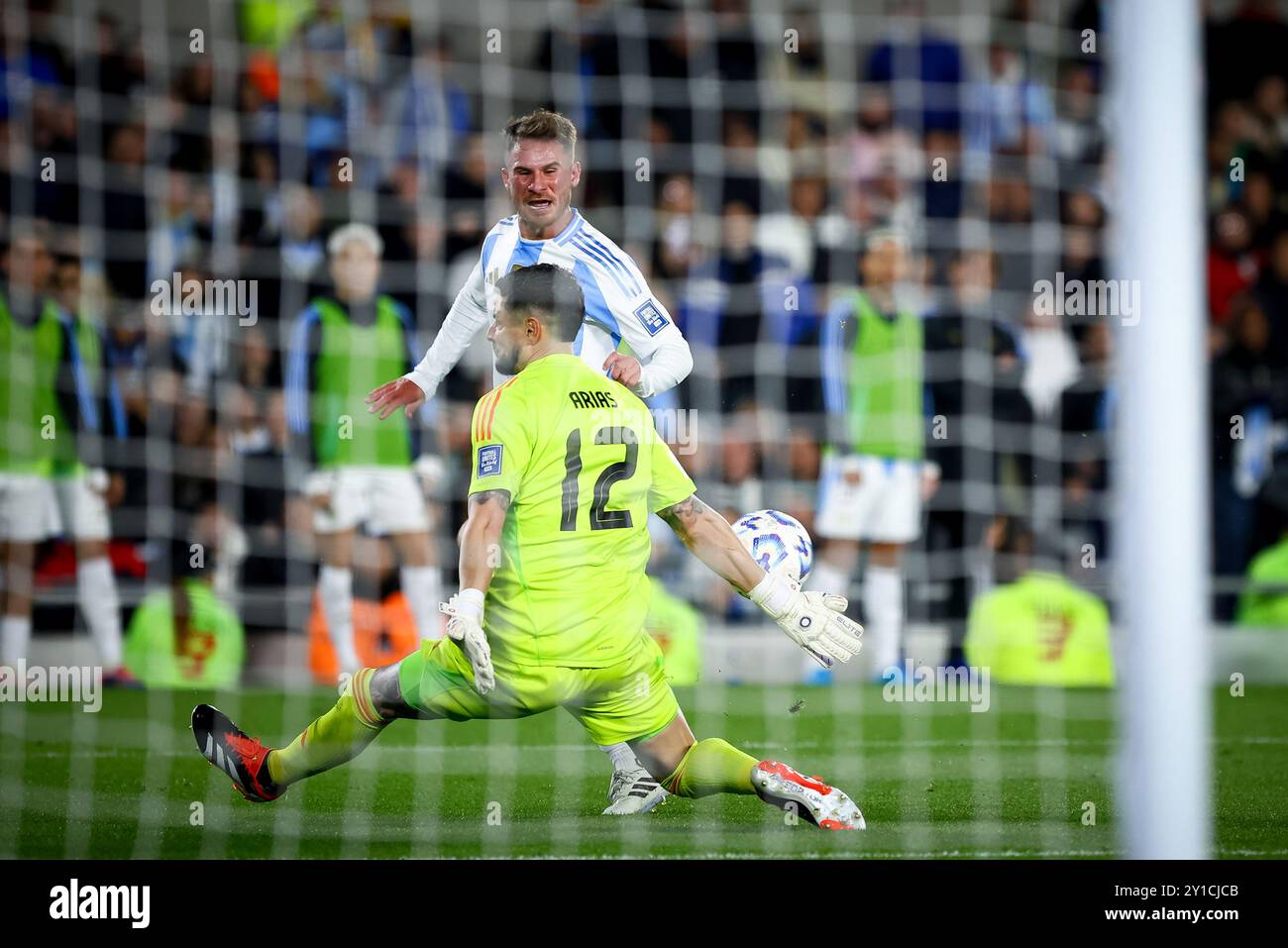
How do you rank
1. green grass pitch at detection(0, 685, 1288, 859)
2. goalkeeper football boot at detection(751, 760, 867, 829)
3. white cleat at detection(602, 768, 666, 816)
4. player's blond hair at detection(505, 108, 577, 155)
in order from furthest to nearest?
white cleat at detection(602, 768, 666, 816), player's blond hair at detection(505, 108, 577, 155), green grass pitch at detection(0, 685, 1288, 859), goalkeeper football boot at detection(751, 760, 867, 829)

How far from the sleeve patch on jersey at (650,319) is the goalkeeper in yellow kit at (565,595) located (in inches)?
16.6

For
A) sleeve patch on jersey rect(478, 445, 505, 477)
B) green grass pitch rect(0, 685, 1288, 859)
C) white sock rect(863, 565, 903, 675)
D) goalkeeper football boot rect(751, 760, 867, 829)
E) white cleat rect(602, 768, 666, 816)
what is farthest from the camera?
white sock rect(863, 565, 903, 675)

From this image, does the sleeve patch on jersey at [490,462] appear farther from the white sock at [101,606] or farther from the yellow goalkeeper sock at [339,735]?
the white sock at [101,606]

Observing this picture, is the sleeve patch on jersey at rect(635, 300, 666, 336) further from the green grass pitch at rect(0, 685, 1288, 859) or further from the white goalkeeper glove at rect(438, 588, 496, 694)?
the green grass pitch at rect(0, 685, 1288, 859)

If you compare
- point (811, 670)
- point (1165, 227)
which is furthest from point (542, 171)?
point (811, 670)

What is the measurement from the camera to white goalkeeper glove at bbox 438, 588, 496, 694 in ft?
16.1

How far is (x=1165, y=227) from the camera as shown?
4703mm

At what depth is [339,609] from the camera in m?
9.01

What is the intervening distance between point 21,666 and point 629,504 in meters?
4.82

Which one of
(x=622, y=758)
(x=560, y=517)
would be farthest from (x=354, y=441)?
(x=560, y=517)

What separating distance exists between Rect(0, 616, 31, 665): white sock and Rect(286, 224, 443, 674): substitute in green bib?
1480mm

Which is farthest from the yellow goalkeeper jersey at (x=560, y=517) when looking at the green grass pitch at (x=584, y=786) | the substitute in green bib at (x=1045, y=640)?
the substitute in green bib at (x=1045, y=640)

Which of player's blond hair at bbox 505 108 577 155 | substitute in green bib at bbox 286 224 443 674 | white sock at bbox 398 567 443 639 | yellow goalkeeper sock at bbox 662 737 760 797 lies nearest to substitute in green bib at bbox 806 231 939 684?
white sock at bbox 398 567 443 639

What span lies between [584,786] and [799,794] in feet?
4.65
